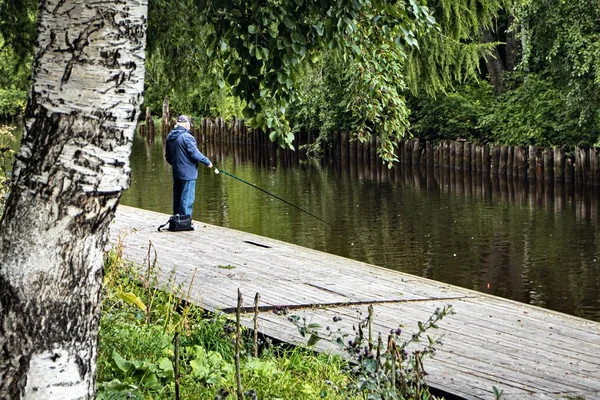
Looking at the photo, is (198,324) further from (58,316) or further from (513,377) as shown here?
(58,316)

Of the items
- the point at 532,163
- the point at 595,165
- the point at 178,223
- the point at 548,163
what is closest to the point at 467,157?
the point at 532,163

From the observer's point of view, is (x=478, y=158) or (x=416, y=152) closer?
(x=478, y=158)

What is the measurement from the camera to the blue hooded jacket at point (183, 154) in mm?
14141

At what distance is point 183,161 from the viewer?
46.9ft

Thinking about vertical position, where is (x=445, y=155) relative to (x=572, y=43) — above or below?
below

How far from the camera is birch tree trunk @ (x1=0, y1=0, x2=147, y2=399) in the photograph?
3.91 meters

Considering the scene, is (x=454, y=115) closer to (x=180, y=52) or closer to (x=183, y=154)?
(x=183, y=154)

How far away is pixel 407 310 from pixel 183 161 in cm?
632

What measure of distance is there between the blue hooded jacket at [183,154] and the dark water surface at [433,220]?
364 centimetres

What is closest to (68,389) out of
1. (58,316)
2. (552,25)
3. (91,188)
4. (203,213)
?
(58,316)

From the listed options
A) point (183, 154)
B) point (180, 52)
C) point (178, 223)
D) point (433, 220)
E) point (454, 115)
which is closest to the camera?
point (180, 52)

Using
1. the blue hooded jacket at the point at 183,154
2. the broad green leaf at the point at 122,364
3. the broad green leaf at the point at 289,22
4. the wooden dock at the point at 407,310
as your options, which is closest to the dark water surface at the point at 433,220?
the blue hooded jacket at the point at 183,154

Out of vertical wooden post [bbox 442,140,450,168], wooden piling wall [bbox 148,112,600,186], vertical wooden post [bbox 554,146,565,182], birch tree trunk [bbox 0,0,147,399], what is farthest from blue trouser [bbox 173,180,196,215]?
vertical wooden post [bbox 442,140,450,168]

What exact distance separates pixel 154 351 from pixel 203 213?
16643 millimetres
